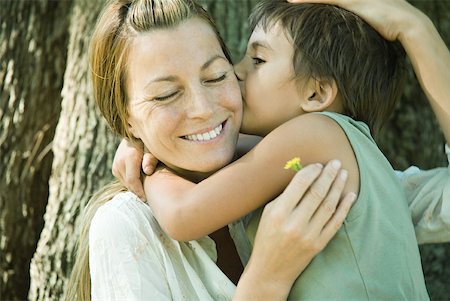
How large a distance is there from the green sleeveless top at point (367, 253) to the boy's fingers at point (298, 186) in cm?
A: 16

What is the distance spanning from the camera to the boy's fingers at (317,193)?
2.61 meters

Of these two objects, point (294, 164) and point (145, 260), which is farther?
point (145, 260)

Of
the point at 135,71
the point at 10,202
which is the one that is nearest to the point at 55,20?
the point at 10,202

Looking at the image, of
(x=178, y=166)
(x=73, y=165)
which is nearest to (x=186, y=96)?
(x=178, y=166)

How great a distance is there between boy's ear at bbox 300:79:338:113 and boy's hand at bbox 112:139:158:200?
0.53 meters

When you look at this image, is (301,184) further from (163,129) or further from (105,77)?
(105,77)

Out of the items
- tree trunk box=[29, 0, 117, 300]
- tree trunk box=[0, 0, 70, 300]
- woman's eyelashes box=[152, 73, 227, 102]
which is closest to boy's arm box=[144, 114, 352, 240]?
woman's eyelashes box=[152, 73, 227, 102]

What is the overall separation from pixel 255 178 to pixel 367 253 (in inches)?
15.4

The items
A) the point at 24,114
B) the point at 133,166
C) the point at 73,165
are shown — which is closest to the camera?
the point at 133,166

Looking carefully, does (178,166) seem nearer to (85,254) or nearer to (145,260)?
(145,260)

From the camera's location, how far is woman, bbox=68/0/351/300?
8.57 ft

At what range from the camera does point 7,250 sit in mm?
4988

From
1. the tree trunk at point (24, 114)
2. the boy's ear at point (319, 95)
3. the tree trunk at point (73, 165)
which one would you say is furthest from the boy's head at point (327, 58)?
the tree trunk at point (24, 114)

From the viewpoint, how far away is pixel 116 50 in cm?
287
